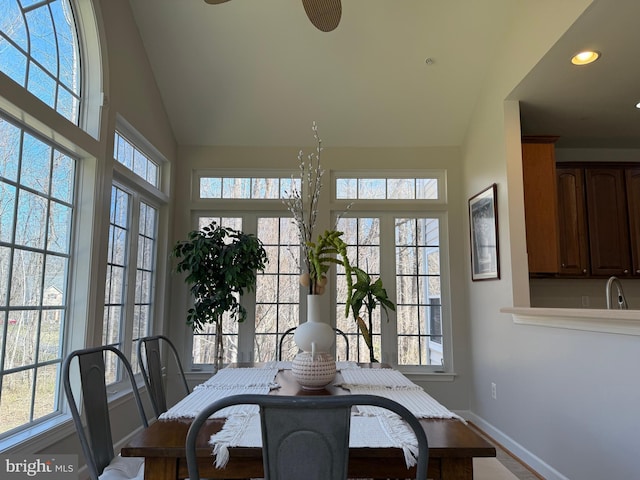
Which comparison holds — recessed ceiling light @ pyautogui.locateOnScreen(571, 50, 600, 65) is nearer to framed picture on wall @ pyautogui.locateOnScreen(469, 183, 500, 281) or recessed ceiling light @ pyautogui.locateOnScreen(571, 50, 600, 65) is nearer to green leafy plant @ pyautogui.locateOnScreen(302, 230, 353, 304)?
framed picture on wall @ pyautogui.locateOnScreen(469, 183, 500, 281)

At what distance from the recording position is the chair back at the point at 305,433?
1012mm

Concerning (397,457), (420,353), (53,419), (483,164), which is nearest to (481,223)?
(483,164)

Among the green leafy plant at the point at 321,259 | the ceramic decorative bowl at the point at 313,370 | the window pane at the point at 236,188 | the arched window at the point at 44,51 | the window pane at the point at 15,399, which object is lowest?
the window pane at the point at 15,399

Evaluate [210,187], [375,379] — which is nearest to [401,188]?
[210,187]

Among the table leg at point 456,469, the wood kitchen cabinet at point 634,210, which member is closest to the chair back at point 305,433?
the table leg at point 456,469

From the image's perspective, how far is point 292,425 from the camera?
1023mm

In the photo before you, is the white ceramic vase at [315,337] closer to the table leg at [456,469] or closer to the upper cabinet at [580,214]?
the table leg at [456,469]

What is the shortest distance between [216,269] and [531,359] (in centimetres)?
277

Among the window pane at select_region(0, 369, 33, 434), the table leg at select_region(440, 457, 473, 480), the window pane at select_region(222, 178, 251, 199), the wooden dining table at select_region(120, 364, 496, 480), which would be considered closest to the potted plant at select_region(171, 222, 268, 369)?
the window pane at select_region(222, 178, 251, 199)

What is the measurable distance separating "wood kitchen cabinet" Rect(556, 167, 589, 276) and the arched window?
420cm

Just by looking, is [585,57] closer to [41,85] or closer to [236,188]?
[236,188]

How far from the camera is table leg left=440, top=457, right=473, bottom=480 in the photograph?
1.31m

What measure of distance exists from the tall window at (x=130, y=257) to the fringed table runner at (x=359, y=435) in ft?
7.33

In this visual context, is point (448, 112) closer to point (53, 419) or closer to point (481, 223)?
point (481, 223)
